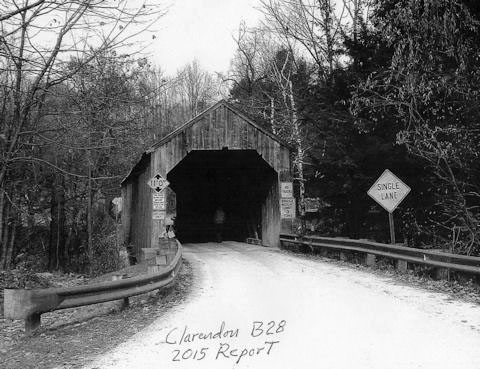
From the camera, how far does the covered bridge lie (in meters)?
18.3

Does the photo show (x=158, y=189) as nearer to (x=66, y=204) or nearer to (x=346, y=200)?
(x=346, y=200)

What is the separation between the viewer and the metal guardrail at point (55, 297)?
5.86 metres

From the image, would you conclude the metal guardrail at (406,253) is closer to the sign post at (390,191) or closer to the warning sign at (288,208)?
the sign post at (390,191)

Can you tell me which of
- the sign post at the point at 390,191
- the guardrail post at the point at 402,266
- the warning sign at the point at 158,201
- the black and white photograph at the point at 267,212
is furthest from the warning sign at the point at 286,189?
the guardrail post at the point at 402,266

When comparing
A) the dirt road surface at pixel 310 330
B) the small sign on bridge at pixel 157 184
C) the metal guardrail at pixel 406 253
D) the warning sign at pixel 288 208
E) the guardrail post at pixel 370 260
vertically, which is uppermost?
the small sign on bridge at pixel 157 184

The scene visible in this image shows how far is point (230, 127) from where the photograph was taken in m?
18.8

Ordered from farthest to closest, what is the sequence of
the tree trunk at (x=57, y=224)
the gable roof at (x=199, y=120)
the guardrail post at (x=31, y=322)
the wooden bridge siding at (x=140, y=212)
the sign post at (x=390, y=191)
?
the tree trunk at (x=57, y=224) → the wooden bridge siding at (x=140, y=212) → the gable roof at (x=199, y=120) → the sign post at (x=390, y=191) → the guardrail post at (x=31, y=322)

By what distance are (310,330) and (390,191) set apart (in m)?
6.61

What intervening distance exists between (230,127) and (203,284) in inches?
366

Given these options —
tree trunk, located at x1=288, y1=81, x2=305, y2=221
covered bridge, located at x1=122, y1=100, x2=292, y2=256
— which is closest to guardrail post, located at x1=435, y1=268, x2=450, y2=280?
covered bridge, located at x1=122, y1=100, x2=292, y2=256

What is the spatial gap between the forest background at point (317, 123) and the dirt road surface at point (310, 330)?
11.4 ft

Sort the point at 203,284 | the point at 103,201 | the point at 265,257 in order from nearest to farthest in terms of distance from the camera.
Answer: the point at 203,284 < the point at 265,257 < the point at 103,201

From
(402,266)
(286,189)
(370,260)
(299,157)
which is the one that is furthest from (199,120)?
(402,266)

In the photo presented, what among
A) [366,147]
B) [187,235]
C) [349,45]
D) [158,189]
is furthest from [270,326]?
[187,235]
